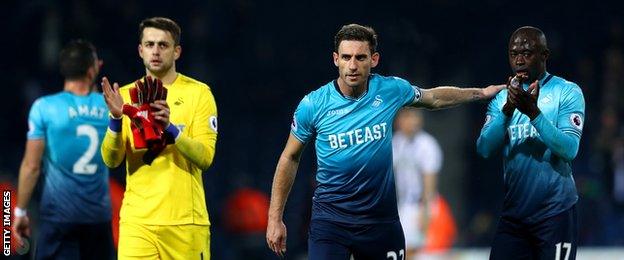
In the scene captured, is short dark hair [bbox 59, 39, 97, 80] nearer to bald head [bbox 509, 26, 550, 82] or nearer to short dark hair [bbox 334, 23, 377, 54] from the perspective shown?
short dark hair [bbox 334, 23, 377, 54]

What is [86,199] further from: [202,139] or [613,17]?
[613,17]

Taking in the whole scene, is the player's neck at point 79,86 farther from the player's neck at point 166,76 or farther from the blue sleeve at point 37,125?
the player's neck at point 166,76

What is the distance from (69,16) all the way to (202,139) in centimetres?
722

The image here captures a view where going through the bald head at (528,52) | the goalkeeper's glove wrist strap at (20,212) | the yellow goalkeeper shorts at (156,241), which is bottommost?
the yellow goalkeeper shorts at (156,241)

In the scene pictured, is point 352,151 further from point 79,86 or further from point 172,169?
point 79,86

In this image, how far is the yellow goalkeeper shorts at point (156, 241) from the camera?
6.93 meters

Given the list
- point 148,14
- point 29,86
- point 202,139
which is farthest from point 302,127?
point 148,14

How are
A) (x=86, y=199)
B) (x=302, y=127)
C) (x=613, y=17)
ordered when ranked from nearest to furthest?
1. (x=302, y=127)
2. (x=86, y=199)
3. (x=613, y=17)

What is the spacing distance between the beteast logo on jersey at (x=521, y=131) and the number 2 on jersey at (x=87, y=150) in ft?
10.3

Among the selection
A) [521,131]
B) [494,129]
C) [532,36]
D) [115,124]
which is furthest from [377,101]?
[115,124]

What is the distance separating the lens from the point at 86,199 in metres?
8.30

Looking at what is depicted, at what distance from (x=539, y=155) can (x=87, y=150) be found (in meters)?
3.35

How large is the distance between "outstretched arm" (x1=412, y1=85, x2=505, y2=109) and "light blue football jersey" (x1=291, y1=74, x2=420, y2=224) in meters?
0.35

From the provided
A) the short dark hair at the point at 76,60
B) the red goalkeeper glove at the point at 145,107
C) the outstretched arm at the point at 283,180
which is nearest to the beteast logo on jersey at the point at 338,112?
the outstretched arm at the point at 283,180
